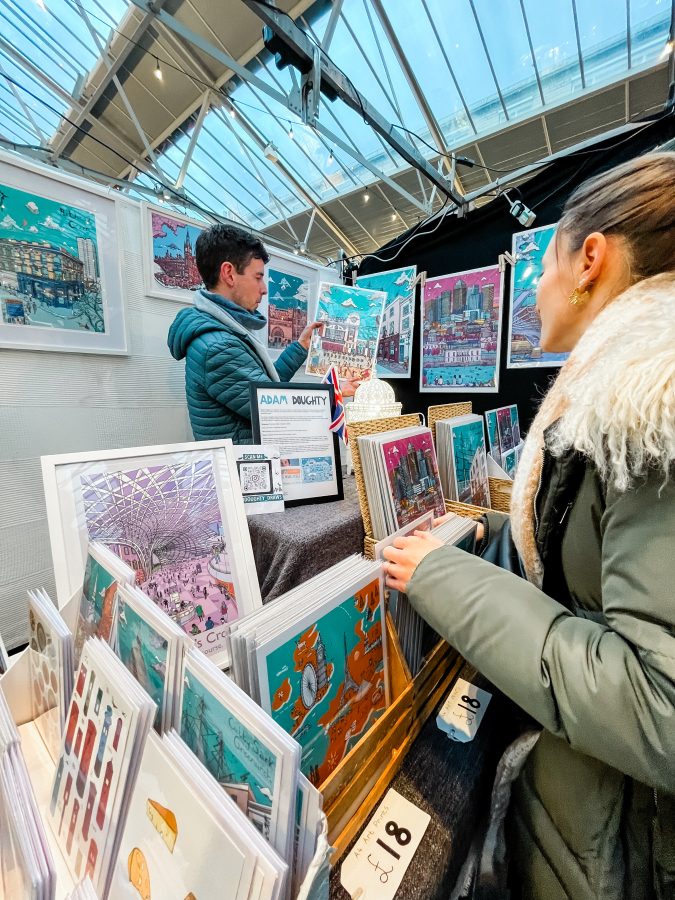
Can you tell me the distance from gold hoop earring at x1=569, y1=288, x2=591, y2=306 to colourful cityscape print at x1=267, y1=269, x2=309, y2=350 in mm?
1836

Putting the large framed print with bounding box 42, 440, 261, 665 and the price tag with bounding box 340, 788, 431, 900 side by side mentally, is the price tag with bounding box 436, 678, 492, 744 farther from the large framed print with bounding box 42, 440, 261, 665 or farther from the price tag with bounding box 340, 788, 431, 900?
the large framed print with bounding box 42, 440, 261, 665

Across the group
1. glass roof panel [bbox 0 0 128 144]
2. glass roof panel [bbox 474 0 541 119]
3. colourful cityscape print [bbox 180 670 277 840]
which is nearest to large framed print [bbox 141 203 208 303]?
colourful cityscape print [bbox 180 670 277 840]

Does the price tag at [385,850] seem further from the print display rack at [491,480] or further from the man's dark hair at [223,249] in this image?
the man's dark hair at [223,249]

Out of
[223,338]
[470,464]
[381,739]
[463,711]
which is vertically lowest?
[463,711]

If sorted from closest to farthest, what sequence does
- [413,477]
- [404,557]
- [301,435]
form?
[404,557]
[413,477]
[301,435]

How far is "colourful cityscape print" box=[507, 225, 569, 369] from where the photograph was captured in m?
2.18

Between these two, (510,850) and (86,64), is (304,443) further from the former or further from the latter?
(86,64)

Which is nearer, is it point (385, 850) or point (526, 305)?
point (385, 850)

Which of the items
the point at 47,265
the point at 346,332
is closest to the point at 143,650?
the point at 47,265

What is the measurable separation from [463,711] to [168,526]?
0.70 meters

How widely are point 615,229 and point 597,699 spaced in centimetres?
69

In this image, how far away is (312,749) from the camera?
51 centimetres

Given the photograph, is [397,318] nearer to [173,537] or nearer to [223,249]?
[223,249]

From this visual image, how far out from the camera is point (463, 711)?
725mm
